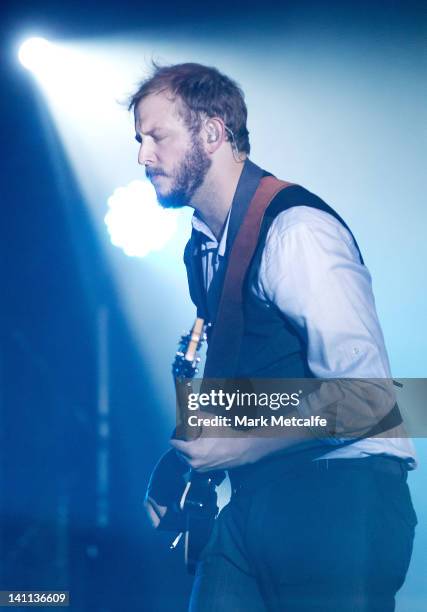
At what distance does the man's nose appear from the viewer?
8.30 ft

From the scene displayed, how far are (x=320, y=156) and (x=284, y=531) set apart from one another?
1.23m

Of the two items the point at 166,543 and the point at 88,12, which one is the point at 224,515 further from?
the point at 88,12

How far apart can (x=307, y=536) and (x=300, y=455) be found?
251 millimetres

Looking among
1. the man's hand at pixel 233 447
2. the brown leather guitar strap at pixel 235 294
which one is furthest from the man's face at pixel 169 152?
the man's hand at pixel 233 447

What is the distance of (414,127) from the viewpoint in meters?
2.55

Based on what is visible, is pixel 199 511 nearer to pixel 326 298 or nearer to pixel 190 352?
pixel 190 352

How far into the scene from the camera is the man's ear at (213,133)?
Answer: 96.3 inches

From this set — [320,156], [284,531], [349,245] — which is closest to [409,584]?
[284,531]

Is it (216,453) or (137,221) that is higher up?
(137,221)

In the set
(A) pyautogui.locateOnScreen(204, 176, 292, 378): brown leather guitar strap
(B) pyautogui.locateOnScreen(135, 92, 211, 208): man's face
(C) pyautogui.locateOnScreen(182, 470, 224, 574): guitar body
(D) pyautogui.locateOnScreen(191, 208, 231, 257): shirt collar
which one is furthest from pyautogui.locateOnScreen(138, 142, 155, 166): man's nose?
(C) pyautogui.locateOnScreen(182, 470, 224, 574): guitar body

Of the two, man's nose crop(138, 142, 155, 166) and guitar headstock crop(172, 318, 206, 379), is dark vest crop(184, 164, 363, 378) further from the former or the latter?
man's nose crop(138, 142, 155, 166)

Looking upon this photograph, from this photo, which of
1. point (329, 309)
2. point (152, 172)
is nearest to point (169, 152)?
point (152, 172)

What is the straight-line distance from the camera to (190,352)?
242cm

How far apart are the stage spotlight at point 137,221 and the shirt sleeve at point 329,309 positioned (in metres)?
0.56
